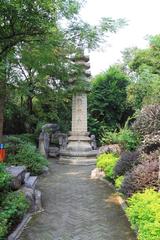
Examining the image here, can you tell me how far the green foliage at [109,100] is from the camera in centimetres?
2434

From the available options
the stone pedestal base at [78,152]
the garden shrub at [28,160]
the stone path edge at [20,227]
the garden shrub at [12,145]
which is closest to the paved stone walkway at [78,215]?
the stone path edge at [20,227]

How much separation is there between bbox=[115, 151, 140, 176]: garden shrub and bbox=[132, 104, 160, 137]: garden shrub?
1731 mm

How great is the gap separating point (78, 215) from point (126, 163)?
2.44m

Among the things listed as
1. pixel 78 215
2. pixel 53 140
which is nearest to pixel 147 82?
pixel 53 140

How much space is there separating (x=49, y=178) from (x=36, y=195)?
425 centimetres

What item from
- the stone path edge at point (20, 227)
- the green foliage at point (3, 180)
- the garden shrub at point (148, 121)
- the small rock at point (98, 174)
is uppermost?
the garden shrub at point (148, 121)

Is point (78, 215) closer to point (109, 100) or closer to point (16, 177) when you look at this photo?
point (16, 177)

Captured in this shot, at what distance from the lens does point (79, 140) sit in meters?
18.4

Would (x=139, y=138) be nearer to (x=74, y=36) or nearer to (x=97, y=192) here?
(x=97, y=192)

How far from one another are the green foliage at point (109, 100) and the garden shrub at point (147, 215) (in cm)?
1798

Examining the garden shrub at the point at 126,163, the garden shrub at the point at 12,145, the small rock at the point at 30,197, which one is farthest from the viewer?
the garden shrub at the point at 12,145

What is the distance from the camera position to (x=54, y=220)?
24.1 ft

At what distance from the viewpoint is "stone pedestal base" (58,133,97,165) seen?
17266 mm

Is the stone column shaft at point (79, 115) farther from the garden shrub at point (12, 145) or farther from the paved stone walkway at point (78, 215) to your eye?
the paved stone walkway at point (78, 215)
